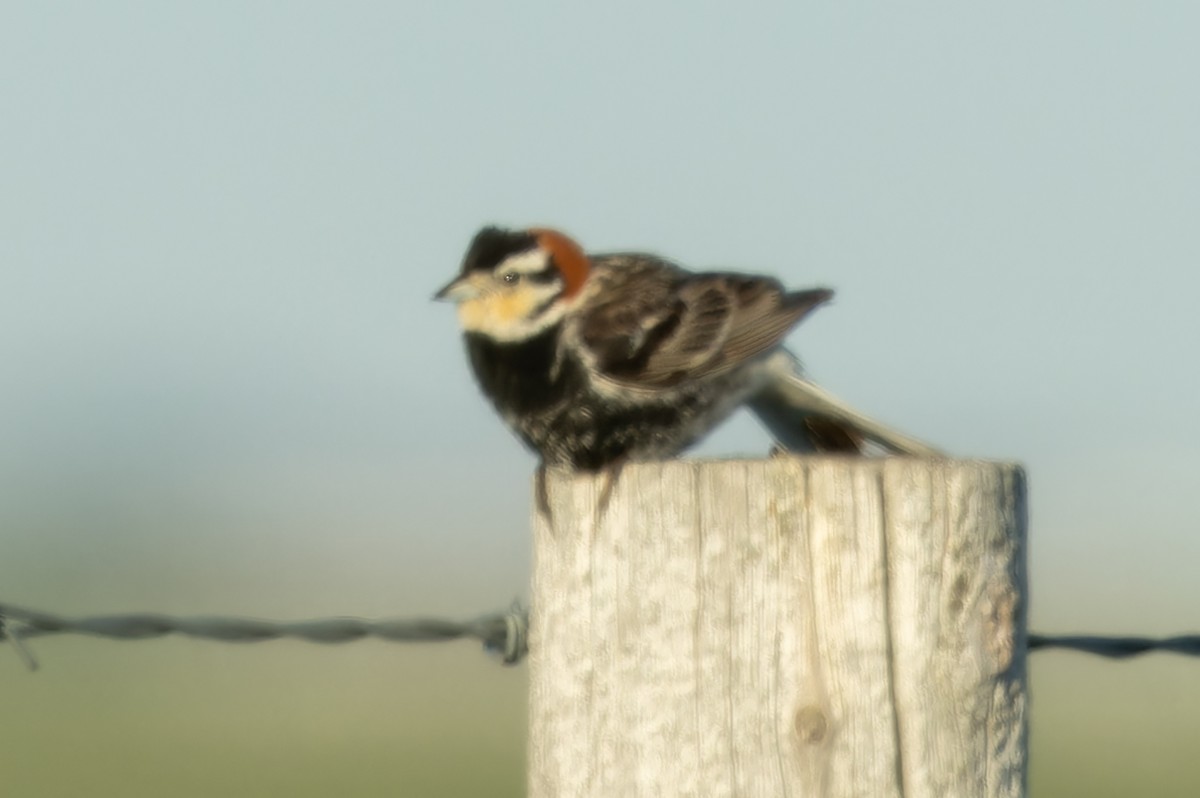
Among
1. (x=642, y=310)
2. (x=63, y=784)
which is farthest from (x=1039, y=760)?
(x=642, y=310)

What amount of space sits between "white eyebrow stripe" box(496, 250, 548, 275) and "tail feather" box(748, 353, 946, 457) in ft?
2.55

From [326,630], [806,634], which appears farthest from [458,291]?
[806,634]

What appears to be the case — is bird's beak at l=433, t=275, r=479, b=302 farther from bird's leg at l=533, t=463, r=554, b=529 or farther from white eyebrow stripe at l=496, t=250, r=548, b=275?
bird's leg at l=533, t=463, r=554, b=529

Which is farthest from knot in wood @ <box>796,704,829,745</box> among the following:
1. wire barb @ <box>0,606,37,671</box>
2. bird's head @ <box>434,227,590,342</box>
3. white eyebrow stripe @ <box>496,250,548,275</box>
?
white eyebrow stripe @ <box>496,250,548,275</box>

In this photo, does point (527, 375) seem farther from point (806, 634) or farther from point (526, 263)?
point (806, 634)

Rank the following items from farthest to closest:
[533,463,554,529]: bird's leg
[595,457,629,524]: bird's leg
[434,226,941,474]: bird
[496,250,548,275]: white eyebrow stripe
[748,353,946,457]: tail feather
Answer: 1. [496,250,548,275]: white eyebrow stripe
2. [434,226,941,474]: bird
3. [748,353,946,457]: tail feather
4. [533,463,554,529]: bird's leg
5. [595,457,629,524]: bird's leg

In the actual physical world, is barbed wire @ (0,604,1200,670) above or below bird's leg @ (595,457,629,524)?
below

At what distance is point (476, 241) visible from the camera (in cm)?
570

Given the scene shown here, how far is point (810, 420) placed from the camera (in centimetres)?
538

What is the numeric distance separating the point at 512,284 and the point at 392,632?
73.4 inches

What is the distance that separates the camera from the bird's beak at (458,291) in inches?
221

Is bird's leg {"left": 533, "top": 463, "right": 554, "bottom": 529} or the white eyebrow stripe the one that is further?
the white eyebrow stripe

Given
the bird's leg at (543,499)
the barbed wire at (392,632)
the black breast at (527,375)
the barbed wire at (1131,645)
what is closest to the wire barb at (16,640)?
the barbed wire at (392,632)

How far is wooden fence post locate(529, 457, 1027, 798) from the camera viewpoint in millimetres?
3133
